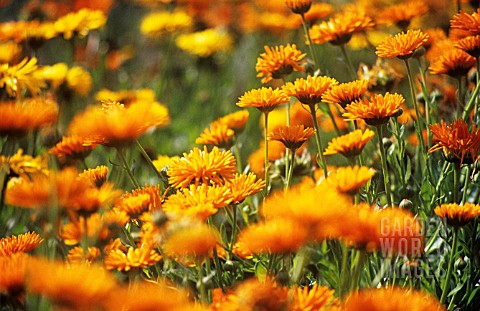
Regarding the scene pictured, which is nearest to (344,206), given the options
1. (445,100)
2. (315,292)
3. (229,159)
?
(315,292)

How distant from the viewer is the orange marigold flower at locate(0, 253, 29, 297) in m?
1.24

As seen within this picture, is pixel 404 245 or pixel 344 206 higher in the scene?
pixel 344 206

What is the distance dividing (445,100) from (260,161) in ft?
2.47

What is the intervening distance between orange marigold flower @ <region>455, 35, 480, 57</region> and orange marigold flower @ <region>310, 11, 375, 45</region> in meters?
0.33

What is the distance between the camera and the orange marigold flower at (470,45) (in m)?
1.78

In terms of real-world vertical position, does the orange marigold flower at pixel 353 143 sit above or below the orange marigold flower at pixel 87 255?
above

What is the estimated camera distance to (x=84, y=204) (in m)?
1.29

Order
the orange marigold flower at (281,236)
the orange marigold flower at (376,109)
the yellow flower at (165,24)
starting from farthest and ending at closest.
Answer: the yellow flower at (165,24) → the orange marigold flower at (376,109) → the orange marigold flower at (281,236)

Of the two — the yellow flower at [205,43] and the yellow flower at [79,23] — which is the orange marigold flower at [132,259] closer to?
the yellow flower at [79,23]

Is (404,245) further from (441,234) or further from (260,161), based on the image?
(260,161)

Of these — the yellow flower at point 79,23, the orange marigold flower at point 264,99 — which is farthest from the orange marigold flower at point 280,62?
the yellow flower at point 79,23

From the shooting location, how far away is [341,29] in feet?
6.60

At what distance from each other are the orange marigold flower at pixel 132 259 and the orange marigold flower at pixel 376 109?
528mm

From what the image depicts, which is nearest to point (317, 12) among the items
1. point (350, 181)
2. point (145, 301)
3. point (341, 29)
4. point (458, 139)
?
point (341, 29)
